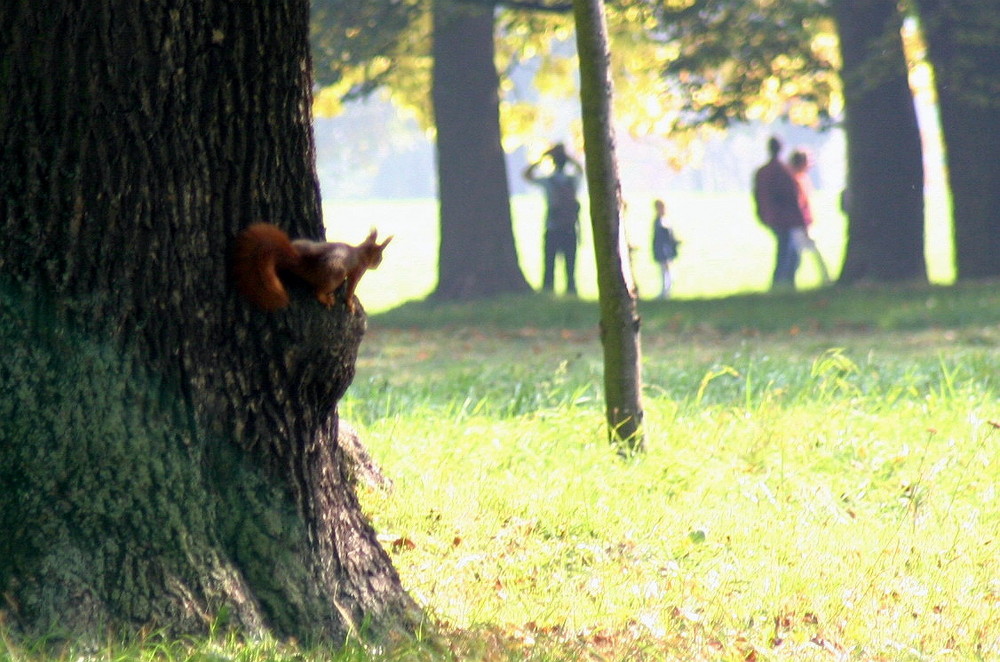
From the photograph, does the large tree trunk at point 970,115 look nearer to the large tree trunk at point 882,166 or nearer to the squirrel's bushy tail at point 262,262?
the large tree trunk at point 882,166

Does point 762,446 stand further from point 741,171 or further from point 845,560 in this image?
point 741,171

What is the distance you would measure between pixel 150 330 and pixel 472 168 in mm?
15104

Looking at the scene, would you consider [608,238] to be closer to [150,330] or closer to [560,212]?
[150,330]

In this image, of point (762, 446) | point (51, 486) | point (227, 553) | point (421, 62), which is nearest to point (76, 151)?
point (51, 486)

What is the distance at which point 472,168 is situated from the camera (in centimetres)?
1867

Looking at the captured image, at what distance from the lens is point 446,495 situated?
5.45 metres

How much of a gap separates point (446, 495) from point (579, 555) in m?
0.62

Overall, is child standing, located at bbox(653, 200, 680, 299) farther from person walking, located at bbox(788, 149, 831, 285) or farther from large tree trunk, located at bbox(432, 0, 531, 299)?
large tree trunk, located at bbox(432, 0, 531, 299)

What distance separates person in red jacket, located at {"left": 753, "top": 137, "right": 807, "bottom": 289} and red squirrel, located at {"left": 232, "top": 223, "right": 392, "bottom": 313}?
16821 millimetres

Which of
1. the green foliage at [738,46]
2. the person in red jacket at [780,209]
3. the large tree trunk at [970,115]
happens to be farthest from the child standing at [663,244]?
the large tree trunk at [970,115]

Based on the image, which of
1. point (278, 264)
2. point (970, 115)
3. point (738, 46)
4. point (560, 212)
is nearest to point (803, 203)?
point (970, 115)

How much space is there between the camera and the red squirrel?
382 centimetres

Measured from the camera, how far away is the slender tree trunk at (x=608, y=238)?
6.32m

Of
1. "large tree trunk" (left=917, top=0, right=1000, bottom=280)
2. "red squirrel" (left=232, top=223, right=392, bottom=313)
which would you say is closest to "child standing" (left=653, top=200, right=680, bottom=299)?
"large tree trunk" (left=917, top=0, right=1000, bottom=280)
